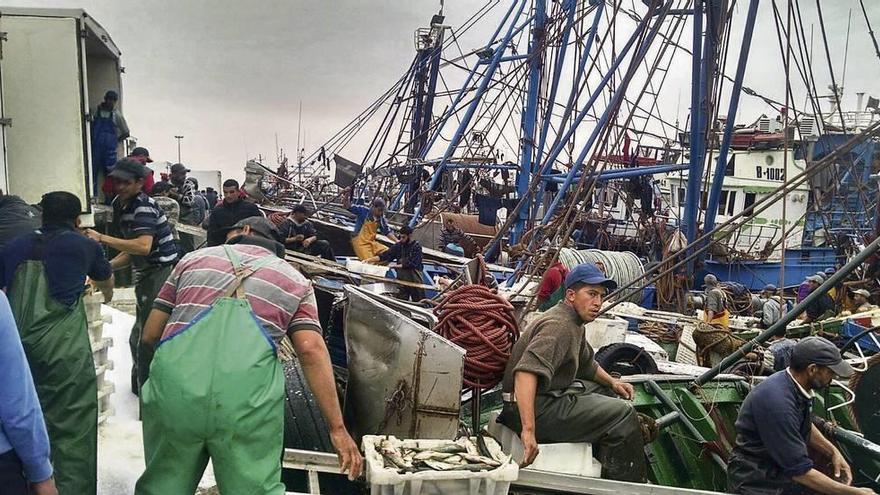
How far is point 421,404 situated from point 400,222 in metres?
14.9

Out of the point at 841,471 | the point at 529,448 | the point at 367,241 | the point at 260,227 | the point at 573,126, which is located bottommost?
the point at 841,471

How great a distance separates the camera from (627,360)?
237 inches

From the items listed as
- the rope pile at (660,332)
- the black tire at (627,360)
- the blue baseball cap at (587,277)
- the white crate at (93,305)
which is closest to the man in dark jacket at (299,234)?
the rope pile at (660,332)

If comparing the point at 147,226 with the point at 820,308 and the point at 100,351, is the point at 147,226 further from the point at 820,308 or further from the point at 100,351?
the point at 820,308

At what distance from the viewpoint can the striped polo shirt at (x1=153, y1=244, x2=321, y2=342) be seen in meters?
2.59

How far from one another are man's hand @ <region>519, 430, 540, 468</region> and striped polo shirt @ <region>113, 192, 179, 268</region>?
8.23 ft

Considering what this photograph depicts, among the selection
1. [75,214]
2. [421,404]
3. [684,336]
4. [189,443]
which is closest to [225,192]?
[75,214]

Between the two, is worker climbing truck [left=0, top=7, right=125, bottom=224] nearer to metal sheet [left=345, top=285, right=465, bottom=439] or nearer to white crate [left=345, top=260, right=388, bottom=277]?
metal sheet [left=345, top=285, right=465, bottom=439]

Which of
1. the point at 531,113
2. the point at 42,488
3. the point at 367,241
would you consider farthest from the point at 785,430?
the point at 531,113

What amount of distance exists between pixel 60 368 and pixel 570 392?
95.1 inches

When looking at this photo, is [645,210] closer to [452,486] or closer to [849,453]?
[849,453]

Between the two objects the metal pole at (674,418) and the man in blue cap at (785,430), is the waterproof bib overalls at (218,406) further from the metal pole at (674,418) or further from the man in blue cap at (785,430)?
the metal pole at (674,418)

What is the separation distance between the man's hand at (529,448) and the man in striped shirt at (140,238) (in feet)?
7.03

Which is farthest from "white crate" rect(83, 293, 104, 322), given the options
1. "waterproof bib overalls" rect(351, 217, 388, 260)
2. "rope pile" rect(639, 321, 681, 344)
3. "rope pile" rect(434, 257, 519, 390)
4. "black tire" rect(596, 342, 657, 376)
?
"waterproof bib overalls" rect(351, 217, 388, 260)
